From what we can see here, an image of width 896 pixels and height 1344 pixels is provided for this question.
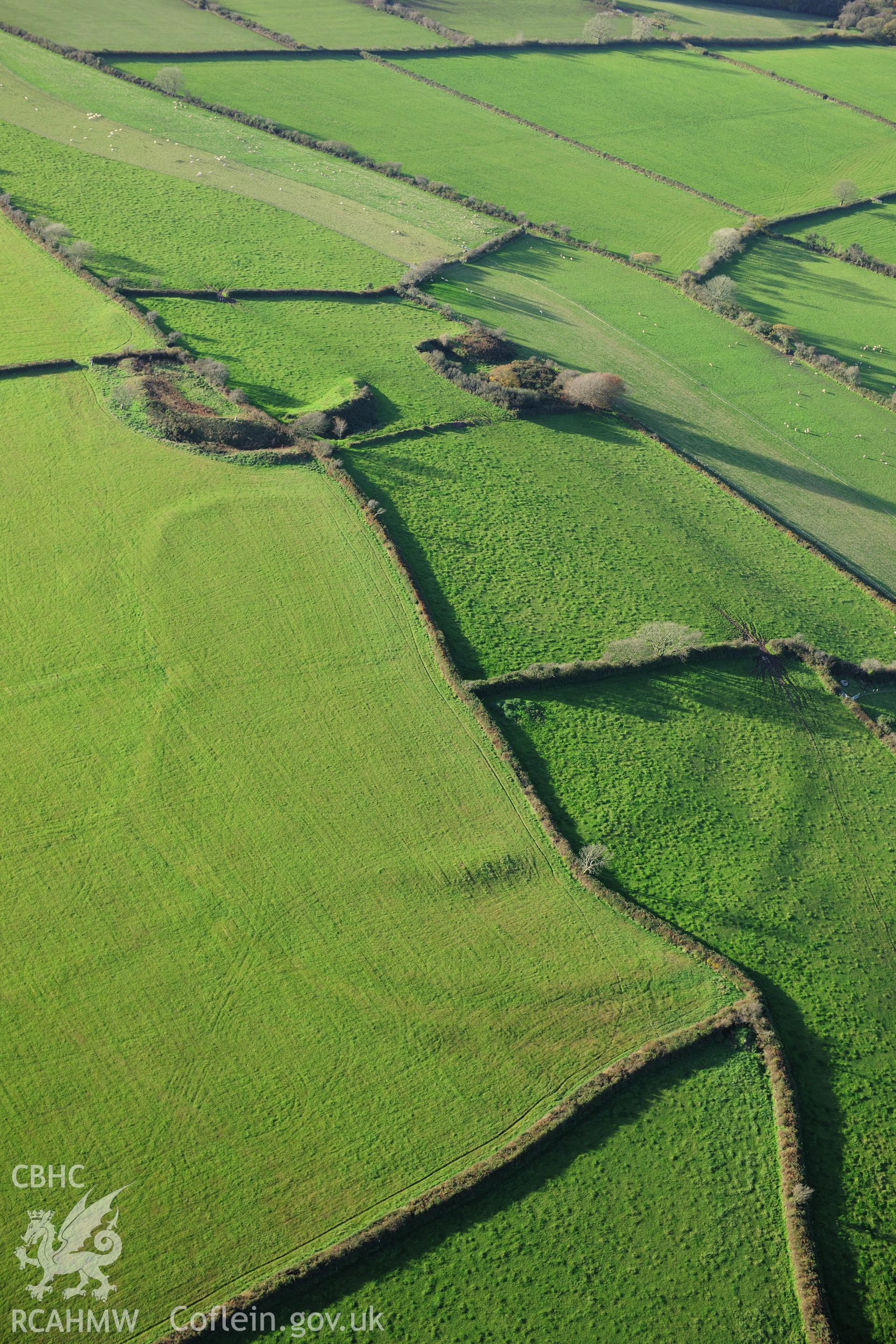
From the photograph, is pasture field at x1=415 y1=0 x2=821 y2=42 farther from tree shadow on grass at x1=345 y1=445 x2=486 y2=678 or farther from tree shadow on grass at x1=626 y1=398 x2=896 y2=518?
tree shadow on grass at x1=345 y1=445 x2=486 y2=678

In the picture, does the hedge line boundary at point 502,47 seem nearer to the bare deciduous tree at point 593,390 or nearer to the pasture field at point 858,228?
the pasture field at point 858,228

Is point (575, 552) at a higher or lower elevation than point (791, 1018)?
higher

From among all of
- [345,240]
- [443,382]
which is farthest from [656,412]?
[345,240]

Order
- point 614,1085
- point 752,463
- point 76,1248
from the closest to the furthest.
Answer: point 76,1248 → point 614,1085 → point 752,463

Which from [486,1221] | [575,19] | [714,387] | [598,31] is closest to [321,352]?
[714,387]

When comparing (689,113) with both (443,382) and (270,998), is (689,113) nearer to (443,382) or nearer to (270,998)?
(443,382)

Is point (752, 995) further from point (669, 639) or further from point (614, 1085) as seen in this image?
point (669, 639)
